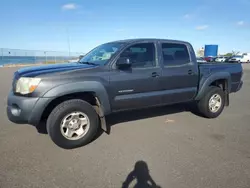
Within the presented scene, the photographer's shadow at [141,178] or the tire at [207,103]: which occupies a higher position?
the tire at [207,103]

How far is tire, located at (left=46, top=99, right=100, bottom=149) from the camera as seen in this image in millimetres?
3461

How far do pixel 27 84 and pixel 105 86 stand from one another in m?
1.26

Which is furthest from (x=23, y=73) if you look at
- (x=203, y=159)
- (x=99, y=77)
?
(x=203, y=159)

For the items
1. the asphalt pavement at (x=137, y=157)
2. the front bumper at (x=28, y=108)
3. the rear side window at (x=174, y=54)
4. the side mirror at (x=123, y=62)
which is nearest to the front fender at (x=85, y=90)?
the front bumper at (x=28, y=108)

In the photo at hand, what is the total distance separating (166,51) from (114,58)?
1298 millimetres

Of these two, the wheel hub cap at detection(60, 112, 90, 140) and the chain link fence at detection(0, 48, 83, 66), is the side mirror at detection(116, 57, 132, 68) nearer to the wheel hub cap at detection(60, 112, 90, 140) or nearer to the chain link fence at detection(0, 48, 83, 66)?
the wheel hub cap at detection(60, 112, 90, 140)

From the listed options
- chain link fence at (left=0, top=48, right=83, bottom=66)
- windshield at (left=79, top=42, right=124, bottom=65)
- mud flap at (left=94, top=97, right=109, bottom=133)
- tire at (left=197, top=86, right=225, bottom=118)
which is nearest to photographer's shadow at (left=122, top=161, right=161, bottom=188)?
mud flap at (left=94, top=97, right=109, bottom=133)

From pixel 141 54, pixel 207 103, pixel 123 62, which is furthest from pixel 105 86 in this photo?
pixel 207 103

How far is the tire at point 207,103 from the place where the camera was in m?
5.20

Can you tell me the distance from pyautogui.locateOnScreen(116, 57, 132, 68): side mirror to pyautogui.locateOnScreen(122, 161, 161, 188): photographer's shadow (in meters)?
1.72

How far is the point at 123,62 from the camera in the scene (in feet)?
12.4

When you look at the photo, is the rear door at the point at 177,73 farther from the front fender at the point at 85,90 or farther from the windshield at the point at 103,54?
the front fender at the point at 85,90

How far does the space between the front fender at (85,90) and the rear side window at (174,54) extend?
1558 millimetres

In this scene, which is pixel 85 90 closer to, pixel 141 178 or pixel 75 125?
pixel 75 125
